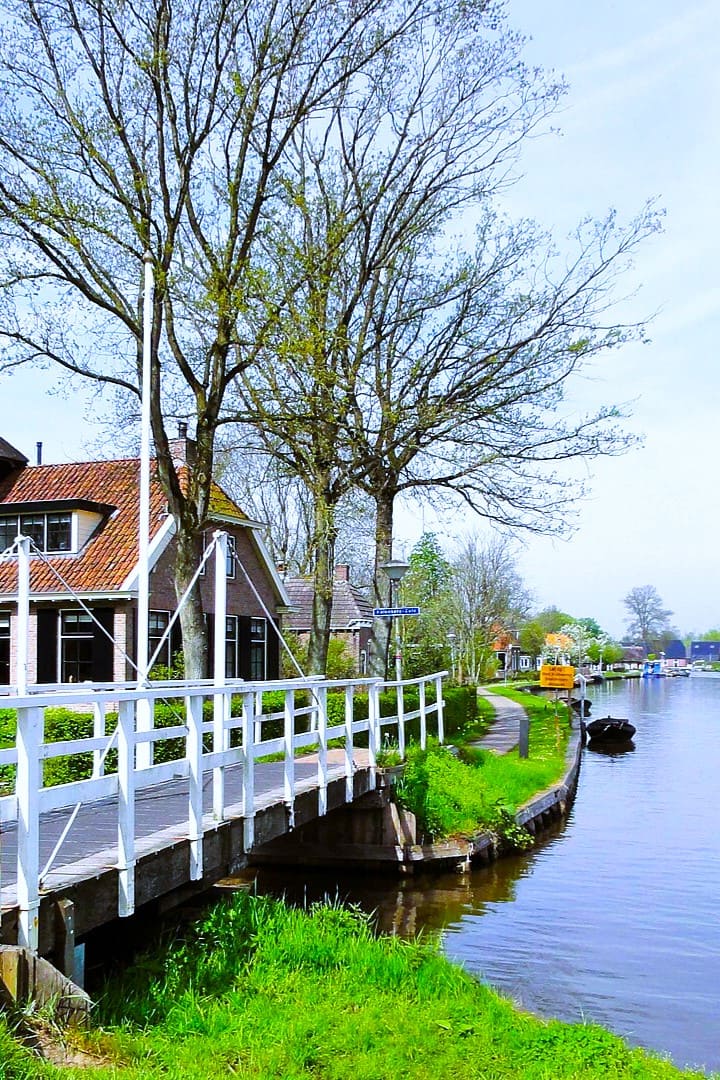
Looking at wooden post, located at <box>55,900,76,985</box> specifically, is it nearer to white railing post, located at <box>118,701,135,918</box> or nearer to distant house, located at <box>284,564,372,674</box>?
white railing post, located at <box>118,701,135,918</box>

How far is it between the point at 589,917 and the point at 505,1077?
7403mm

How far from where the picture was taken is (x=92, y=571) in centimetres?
2691

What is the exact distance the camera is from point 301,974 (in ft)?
27.7

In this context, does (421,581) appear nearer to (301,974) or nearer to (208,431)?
(208,431)

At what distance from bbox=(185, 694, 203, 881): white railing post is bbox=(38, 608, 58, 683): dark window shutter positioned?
18746 millimetres

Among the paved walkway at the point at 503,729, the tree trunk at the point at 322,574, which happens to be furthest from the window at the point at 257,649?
the tree trunk at the point at 322,574

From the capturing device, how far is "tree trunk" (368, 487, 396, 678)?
2491 centimetres

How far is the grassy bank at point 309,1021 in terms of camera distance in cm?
649

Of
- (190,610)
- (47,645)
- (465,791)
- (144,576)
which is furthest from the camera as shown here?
(47,645)

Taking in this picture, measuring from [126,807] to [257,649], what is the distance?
81.2 ft

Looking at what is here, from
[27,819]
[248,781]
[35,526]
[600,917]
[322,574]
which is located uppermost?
[35,526]

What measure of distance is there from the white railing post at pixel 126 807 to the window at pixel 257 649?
23.9 meters

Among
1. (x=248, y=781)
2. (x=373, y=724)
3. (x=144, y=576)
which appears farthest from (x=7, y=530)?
(x=248, y=781)

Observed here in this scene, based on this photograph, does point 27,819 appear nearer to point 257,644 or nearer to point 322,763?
point 322,763
